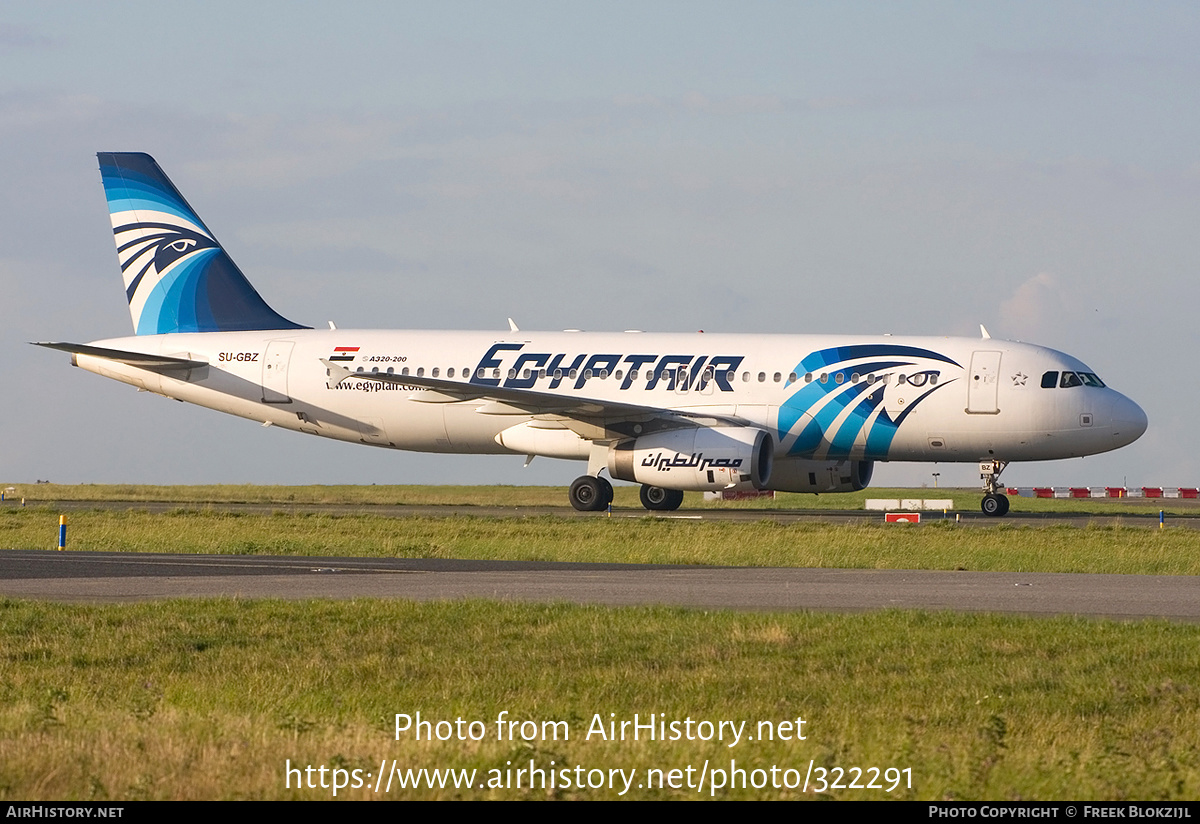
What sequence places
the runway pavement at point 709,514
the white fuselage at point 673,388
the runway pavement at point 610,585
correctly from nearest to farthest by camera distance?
the runway pavement at point 610,585
the runway pavement at point 709,514
the white fuselage at point 673,388

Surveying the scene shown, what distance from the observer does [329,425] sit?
4166 centimetres

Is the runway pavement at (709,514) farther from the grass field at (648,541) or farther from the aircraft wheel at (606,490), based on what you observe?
the grass field at (648,541)

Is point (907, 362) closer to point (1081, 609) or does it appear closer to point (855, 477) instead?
point (855, 477)

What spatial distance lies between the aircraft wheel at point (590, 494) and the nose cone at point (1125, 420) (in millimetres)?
12290

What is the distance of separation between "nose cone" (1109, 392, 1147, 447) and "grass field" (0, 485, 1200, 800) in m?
23.7

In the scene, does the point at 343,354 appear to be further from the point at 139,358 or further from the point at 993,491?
the point at 993,491

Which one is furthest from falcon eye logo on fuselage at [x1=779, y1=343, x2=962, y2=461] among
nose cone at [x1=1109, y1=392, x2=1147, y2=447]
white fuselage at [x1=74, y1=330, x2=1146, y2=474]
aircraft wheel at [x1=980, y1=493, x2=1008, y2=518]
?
nose cone at [x1=1109, y1=392, x2=1147, y2=447]

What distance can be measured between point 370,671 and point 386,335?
1180 inches

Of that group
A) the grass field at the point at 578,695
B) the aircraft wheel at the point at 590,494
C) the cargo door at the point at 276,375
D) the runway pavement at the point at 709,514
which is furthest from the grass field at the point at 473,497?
the grass field at the point at 578,695

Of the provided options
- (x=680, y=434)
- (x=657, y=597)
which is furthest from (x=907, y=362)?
(x=657, y=597)

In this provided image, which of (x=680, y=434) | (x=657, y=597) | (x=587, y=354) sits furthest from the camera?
(x=587, y=354)

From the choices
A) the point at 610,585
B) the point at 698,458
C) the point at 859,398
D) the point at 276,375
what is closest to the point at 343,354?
the point at 276,375

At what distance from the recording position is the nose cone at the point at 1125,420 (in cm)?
3719

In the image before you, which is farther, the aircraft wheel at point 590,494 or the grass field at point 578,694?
the aircraft wheel at point 590,494
